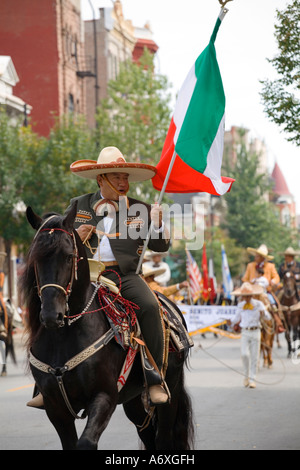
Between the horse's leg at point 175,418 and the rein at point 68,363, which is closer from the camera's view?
the rein at point 68,363

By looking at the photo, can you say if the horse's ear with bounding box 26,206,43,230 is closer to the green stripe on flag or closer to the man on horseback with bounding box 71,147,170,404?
→ the man on horseback with bounding box 71,147,170,404

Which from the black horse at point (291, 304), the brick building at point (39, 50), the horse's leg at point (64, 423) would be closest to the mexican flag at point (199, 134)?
the horse's leg at point (64, 423)

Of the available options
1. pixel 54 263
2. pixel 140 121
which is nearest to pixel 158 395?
pixel 54 263

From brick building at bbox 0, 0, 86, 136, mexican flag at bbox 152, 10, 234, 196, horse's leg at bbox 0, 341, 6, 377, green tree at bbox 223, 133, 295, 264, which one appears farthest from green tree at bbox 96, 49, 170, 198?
mexican flag at bbox 152, 10, 234, 196

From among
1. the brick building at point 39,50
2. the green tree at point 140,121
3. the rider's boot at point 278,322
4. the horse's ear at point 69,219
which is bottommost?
the rider's boot at point 278,322

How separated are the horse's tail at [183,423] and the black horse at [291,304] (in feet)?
49.1

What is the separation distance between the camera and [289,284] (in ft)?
78.2

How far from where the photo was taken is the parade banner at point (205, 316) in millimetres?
22141

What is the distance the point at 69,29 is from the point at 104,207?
155 ft

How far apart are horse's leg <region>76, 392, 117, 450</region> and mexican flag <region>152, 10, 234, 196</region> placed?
8.35 ft

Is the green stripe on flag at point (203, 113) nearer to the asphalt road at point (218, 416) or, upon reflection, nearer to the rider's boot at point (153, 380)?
the rider's boot at point (153, 380)

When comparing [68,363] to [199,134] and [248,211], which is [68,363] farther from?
[248,211]

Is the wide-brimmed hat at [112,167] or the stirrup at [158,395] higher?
the wide-brimmed hat at [112,167]
